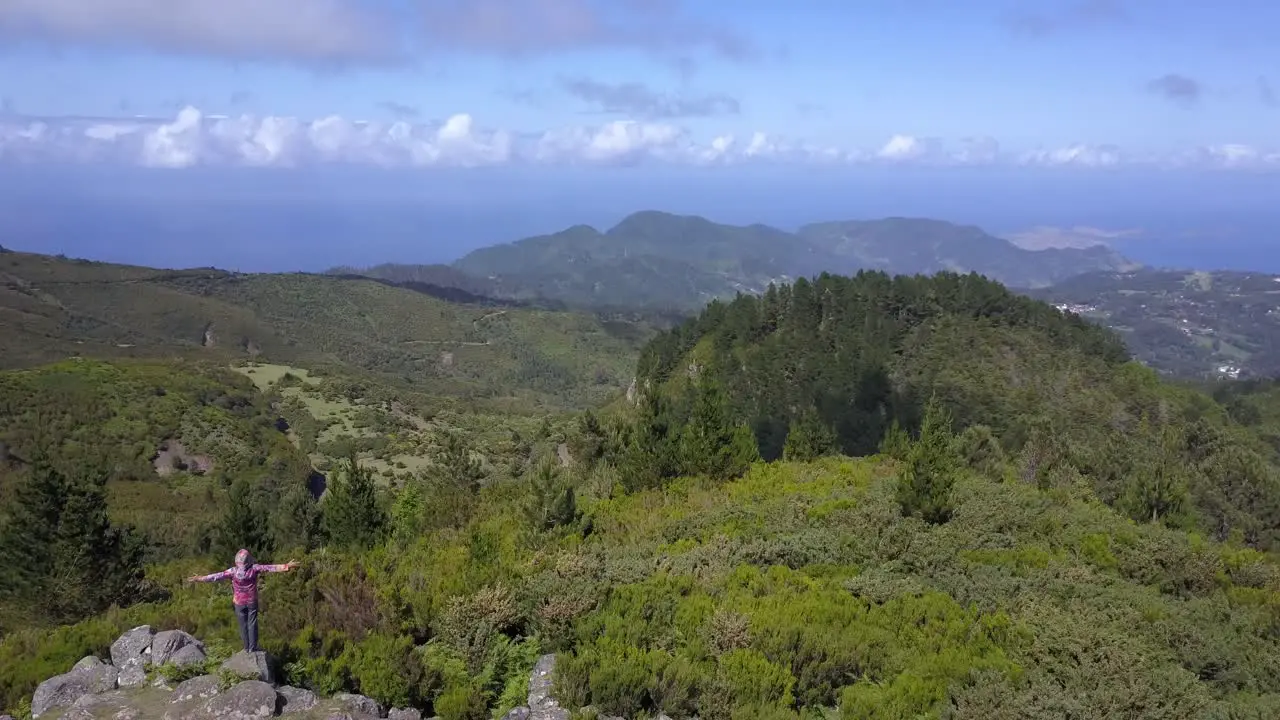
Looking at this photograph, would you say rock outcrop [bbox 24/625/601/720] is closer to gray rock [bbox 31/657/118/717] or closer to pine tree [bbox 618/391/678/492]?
gray rock [bbox 31/657/118/717]

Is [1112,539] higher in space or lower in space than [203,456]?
higher

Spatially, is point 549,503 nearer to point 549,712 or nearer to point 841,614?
point 841,614

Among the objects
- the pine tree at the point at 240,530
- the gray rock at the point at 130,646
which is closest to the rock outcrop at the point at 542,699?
the gray rock at the point at 130,646

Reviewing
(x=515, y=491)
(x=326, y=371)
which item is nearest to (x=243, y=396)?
(x=326, y=371)

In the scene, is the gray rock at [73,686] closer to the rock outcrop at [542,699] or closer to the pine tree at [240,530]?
the rock outcrop at [542,699]

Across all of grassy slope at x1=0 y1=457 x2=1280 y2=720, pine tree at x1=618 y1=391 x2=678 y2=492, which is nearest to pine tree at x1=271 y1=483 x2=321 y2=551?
pine tree at x1=618 y1=391 x2=678 y2=492

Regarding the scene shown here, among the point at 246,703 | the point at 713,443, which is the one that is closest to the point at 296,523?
the point at 713,443

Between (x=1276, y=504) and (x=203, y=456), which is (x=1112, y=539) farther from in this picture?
(x=203, y=456)

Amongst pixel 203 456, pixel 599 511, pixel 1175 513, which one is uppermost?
pixel 599 511
